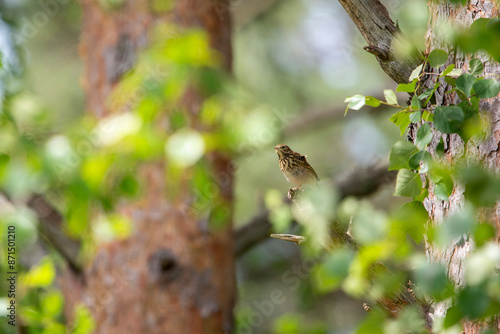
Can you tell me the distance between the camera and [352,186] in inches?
139

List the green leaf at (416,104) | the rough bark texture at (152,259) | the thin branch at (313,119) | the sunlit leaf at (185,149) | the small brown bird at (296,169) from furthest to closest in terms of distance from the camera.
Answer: the thin branch at (313,119), the rough bark texture at (152,259), the small brown bird at (296,169), the green leaf at (416,104), the sunlit leaf at (185,149)

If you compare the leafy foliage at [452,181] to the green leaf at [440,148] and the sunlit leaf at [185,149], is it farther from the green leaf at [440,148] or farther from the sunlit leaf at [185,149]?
the sunlit leaf at [185,149]

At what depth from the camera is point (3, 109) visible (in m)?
1.38

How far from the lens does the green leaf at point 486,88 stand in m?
1.20

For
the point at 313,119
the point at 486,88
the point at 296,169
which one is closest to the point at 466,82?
the point at 486,88

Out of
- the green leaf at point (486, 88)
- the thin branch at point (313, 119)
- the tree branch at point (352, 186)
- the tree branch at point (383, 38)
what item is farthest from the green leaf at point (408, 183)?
the thin branch at point (313, 119)

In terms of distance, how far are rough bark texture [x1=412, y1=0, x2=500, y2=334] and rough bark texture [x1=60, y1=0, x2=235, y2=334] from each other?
1638mm

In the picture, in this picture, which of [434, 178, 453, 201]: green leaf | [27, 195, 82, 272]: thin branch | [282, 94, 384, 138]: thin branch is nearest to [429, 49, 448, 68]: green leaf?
[434, 178, 453, 201]: green leaf

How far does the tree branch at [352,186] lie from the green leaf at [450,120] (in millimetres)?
2146

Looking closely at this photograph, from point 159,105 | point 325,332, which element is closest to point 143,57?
point 159,105

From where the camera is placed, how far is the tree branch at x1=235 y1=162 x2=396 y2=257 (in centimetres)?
349

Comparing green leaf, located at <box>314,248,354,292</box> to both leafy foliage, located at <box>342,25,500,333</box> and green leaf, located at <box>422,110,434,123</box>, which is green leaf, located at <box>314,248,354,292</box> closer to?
leafy foliage, located at <box>342,25,500,333</box>

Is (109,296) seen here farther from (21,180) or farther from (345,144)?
(345,144)

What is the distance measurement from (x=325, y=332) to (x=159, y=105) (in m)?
0.57
